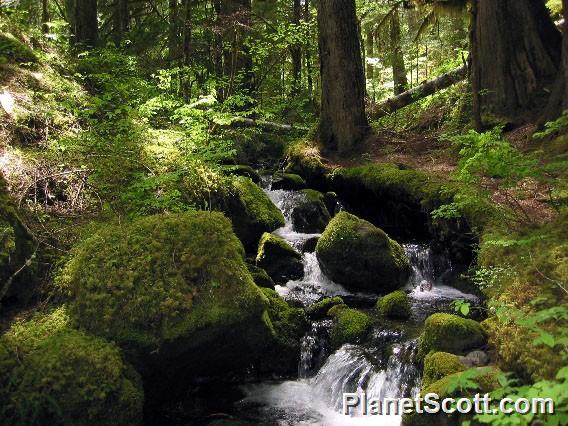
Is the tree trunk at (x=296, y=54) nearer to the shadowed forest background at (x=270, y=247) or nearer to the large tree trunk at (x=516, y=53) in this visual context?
the shadowed forest background at (x=270, y=247)

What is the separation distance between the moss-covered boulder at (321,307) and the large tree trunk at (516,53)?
606 cm

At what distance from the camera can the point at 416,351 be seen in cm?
556

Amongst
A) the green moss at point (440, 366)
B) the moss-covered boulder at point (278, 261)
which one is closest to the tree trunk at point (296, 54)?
the moss-covered boulder at point (278, 261)

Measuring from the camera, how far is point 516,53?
1043 centimetres

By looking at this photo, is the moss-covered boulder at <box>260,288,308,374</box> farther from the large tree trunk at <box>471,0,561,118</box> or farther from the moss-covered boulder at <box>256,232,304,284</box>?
the large tree trunk at <box>471,0,561,118</box>

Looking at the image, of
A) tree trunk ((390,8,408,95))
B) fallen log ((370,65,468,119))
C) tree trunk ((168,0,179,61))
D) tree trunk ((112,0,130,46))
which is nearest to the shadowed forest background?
fallen log ((370,65,468,119))

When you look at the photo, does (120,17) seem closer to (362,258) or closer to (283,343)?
(362,258)

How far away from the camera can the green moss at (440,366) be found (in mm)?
4441

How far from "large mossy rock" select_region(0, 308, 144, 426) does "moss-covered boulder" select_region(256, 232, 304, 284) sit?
3657 millimetres

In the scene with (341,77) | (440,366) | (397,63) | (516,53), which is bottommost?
(440,366)

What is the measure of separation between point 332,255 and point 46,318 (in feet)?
14.4

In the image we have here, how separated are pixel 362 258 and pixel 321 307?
1235 millimetres

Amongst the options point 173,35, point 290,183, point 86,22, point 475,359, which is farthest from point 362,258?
point 173,35

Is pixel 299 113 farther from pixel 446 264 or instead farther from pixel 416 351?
pixel 416 351
